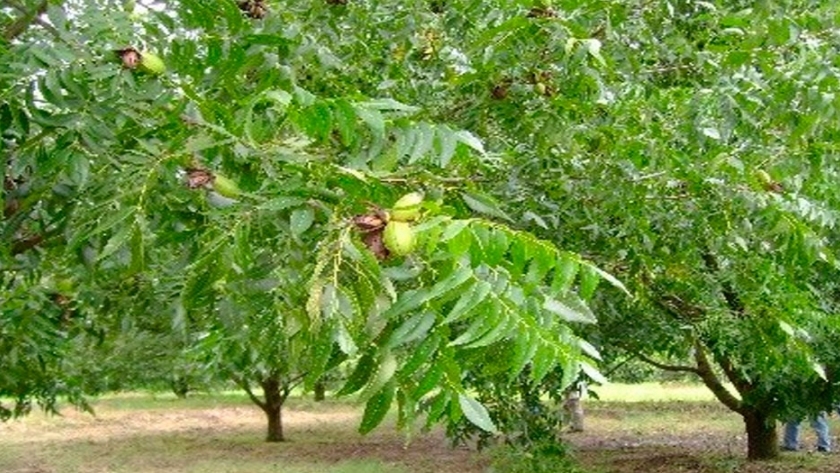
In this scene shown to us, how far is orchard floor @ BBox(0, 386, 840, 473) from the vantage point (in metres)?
13.7

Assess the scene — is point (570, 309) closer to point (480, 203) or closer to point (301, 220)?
point (480, 203)

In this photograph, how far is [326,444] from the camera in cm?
1738

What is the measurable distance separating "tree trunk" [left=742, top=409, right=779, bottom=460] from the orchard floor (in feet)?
0.58

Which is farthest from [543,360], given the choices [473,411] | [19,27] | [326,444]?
[326,444]

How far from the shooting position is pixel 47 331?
3.94 metres

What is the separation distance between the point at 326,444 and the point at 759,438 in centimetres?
706

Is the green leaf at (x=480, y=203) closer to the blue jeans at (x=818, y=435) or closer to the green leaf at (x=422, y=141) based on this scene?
the green leaf at (x=422, y=141)

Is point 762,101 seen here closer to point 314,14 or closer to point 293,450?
point 314,14

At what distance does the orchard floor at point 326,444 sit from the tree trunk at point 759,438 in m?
0.18

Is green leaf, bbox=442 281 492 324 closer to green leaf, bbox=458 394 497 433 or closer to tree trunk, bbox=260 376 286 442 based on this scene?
green leaf, bbox=458 394 497 433

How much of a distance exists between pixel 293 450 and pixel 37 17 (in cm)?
1427

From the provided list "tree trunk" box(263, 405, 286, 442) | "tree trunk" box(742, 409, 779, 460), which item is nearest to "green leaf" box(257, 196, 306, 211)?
"tree trunk" box(742, 409, 779, 460)

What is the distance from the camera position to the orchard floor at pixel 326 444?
13.7 m

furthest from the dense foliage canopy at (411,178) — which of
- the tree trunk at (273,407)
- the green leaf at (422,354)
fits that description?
the tree trunk at (273,407)
